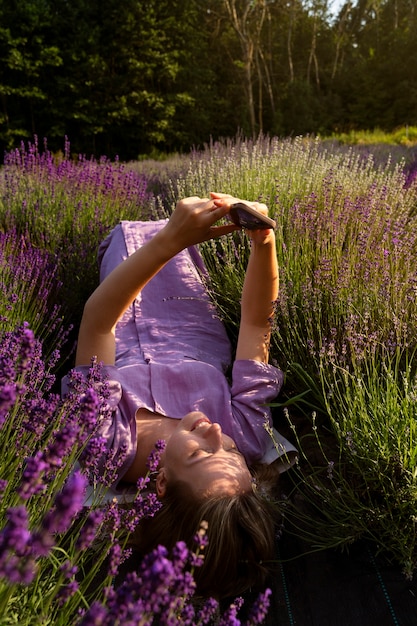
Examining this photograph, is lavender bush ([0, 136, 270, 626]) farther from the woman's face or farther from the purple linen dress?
the purple linen dress

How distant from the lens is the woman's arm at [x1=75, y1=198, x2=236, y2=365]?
6.33 feet

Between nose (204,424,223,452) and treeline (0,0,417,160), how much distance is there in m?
17.0

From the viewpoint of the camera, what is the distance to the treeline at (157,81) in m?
18.7

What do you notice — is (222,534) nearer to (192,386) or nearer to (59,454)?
(192,386)

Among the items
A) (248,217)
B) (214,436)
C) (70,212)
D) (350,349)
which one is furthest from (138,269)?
(70,212)

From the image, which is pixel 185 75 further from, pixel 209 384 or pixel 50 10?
pixel 209 384

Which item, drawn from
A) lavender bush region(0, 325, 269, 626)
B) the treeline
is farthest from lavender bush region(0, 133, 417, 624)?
the treeline

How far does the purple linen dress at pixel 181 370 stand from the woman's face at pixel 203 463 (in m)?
0.15

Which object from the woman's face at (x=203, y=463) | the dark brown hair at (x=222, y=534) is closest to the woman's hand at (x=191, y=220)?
the woman's face at (x=203, y=463)

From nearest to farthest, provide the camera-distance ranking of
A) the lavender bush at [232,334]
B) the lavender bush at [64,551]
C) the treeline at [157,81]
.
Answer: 1. the lavender bush at [64,551]
2. the lavender bush at [232,334]
3. the treeline at [157,81]

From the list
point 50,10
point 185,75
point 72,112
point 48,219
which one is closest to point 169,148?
point 185,75

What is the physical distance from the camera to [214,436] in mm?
1810

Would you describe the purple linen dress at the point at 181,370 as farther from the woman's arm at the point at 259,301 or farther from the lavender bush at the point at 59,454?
the lavender bush at the point at 59,454

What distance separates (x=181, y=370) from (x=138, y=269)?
519 millimetres
